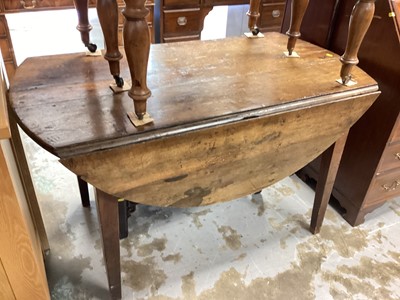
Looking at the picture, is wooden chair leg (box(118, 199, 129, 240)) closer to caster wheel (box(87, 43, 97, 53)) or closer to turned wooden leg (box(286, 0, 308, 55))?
caster wheel (box(87, 43, 97, 53))

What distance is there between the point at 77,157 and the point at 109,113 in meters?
0.20

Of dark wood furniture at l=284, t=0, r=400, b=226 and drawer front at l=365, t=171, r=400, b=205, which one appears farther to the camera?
drawer front at l=365, t=171, r=400, b=205

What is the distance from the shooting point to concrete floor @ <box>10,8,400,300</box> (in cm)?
148

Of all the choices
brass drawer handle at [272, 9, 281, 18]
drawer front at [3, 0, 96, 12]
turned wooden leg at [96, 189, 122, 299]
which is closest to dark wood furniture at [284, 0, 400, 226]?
turned wooden leg at [96, 189, 122, 299]

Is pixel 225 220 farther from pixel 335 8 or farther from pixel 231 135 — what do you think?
pixel 335 8

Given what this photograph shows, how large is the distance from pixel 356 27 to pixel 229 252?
1.06 metres

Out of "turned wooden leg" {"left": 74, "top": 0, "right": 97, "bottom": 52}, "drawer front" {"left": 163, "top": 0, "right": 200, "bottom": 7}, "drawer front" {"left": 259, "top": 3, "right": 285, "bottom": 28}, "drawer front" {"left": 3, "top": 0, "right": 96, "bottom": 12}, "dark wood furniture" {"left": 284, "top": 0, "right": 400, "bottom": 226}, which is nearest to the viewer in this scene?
"turned wooden leg" {"left": 74, "top": 0, "right": 97, "bottom": 52}

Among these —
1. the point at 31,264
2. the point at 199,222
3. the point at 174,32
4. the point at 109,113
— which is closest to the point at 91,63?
the point at 109,113

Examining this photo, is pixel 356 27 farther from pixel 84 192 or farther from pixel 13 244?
pixel 84 192

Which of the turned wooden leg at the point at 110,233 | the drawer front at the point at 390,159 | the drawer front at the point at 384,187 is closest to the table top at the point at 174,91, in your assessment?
the turned wooden leg at the point at 110,233

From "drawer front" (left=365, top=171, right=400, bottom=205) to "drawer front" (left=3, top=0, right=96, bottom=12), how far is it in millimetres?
2202

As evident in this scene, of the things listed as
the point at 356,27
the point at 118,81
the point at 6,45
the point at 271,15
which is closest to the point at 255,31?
the point at 356,27

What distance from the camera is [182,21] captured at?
8.89 feet

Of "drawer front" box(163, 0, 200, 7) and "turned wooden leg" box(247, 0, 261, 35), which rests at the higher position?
"turned wooden leg" box(247, 0, 261, 35)
